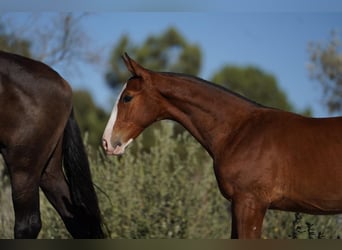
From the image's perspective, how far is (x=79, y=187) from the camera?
19.3 feet

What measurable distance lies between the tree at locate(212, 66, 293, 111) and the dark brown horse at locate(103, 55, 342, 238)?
15645mm

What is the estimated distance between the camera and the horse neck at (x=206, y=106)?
4.95 meters

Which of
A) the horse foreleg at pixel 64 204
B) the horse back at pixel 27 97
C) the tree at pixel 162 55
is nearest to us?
the horse back at pixel 27 97

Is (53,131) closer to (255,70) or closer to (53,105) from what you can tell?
(53,105)

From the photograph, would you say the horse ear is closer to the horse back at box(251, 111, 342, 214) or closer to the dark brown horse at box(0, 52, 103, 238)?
the dark brown horse at box(0, 52, 103, 238)

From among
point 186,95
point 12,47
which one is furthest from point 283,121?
point 12,47

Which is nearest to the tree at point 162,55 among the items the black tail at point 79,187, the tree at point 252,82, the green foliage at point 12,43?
the tree at point 252,82

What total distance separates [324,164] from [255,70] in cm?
1874

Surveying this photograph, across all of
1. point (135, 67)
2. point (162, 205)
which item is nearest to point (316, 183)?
point (135, 67)

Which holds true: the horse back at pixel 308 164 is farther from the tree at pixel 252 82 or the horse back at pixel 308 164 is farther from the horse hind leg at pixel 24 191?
the tree at pixel 252 82

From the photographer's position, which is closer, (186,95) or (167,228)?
(186,95)

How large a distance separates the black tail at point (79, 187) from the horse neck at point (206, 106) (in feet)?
4.13

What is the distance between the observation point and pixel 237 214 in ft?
14.9

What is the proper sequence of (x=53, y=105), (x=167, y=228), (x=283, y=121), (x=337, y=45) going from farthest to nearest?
(x=337, y=45), (x=167, y=228), (x=53, y=105), (x=283, y=121)
